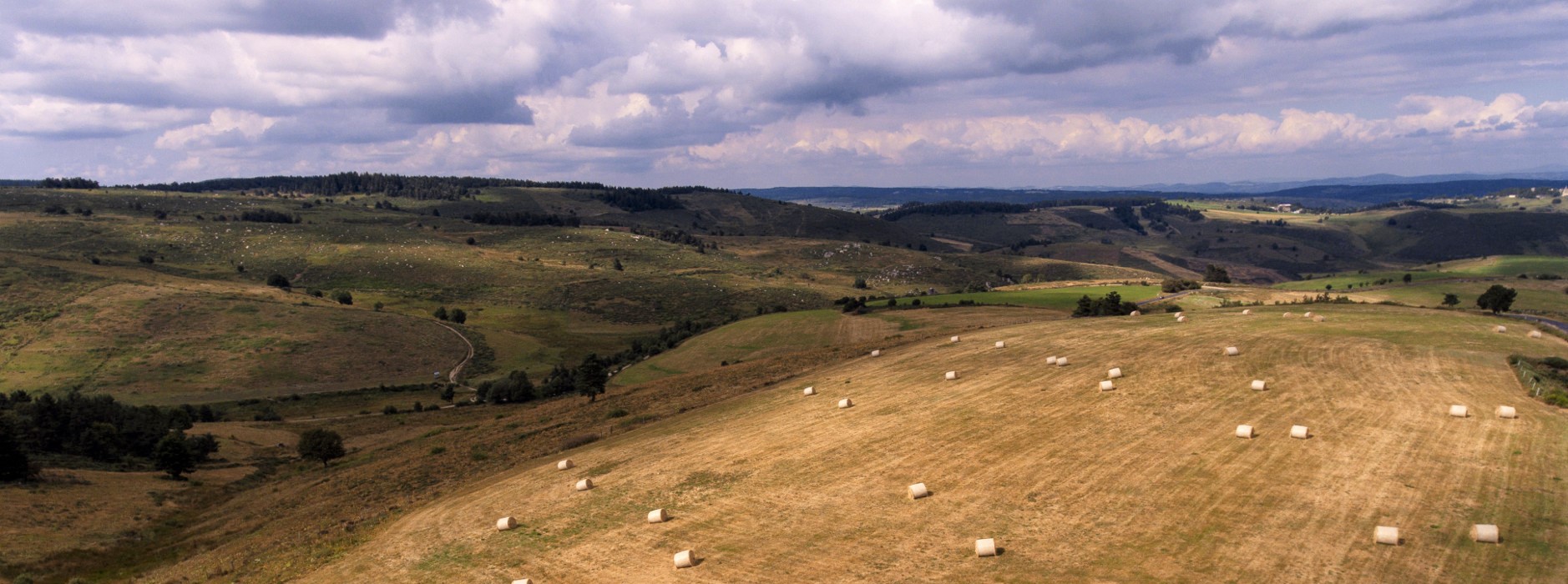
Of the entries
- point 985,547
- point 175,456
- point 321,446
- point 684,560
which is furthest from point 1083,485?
point 175,456

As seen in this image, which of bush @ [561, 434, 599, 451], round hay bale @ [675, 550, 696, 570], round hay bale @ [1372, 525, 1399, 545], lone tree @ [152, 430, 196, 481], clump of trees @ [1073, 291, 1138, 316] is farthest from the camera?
clump of trees @ [1073, 291, 1138, 316]

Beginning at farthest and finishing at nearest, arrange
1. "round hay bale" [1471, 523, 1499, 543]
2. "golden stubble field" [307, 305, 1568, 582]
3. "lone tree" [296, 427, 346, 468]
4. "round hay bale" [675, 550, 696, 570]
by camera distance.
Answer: "lone tree" [296, 427, 346, 468]
"round hay bale" [675, 550, 696, 570]
"golden stubble field" [307, 305, 1568, 582]
"round hay bale" [1471, 523, 1499, 543]

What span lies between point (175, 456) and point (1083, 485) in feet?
189

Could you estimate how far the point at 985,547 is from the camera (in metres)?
20.1

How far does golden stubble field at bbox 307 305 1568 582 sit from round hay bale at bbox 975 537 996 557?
0.82 feet

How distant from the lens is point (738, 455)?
3259 cm

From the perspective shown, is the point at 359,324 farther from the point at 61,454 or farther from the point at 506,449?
the point at 506,449

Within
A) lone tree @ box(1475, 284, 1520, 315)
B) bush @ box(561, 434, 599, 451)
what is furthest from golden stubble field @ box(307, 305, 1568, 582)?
lone tree @ box(1475, 284, 1520, 315)

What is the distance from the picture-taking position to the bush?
139 feet

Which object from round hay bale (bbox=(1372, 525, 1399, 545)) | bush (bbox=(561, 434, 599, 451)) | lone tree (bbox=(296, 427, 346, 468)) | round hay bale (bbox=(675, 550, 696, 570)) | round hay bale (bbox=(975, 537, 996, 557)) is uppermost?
round hay bale (bbox=(1372, 525, 1399, 545))

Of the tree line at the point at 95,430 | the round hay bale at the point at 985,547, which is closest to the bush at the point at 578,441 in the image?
the round hay bale at the point at 985,547

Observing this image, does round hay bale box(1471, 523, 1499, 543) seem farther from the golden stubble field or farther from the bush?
the bush

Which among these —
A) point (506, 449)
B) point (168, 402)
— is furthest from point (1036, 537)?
point (168, 402)

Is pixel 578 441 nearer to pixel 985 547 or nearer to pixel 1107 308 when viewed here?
pixel 985 547
